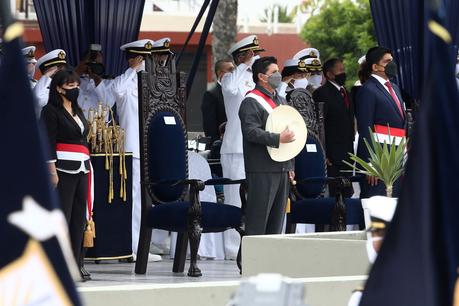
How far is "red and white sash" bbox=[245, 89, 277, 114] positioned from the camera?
979 cm

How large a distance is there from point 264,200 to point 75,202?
1472mm

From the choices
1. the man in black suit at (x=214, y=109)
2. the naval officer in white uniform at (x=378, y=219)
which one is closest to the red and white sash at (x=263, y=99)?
the man in black suit at (x=214, y=109)

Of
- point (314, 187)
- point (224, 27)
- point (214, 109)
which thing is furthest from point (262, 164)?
point (224, 27)

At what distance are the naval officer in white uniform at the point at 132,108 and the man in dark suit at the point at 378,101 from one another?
1.83 meters

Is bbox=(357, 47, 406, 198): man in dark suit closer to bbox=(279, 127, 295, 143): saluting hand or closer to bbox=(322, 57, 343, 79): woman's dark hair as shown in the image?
bbox=(322, 57, 343, 79): woman's dark hair

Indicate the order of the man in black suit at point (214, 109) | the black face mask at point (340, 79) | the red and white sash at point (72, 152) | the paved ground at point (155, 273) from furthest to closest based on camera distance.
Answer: the man in black suit at point (214, 109) < the black face mask at point (340, 79) < the paved ground at point (155, 273) < the red and white sash at point (72, 152)

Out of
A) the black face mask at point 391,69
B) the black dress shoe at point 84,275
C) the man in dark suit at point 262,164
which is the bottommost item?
the black dress shoe at point 84,275

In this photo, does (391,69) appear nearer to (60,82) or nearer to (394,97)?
(394,97)

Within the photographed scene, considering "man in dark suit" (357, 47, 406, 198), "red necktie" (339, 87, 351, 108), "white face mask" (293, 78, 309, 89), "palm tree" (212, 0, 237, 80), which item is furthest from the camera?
"palm tree" (212, 0, 237, 80)

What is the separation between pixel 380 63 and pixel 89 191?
9.36 feet

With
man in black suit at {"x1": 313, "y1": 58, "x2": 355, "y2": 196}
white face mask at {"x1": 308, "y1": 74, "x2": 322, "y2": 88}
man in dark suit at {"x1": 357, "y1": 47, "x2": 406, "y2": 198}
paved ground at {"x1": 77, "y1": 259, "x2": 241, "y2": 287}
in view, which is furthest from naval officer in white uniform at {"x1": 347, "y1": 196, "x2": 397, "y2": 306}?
white face mask at {"x1": 308, "y1": 74, "x2": 322, "y2": 88}

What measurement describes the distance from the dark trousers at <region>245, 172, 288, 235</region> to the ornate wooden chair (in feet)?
2.70

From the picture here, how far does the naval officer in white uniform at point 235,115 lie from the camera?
11.2 metres

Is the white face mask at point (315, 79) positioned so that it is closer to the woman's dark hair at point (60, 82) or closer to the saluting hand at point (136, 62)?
the saluting hand at point (136, 62)
